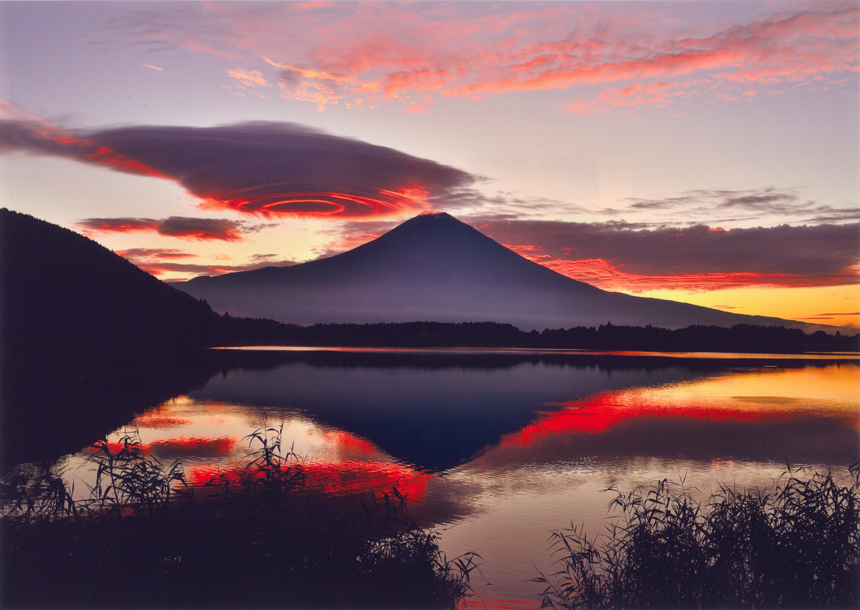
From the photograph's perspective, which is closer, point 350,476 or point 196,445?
point 350,476

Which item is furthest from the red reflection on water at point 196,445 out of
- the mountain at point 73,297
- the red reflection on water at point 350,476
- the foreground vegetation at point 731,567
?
the mountain at point 73,297

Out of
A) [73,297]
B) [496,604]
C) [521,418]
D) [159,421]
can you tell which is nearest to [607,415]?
[521,418]

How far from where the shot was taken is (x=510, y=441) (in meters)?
19.3

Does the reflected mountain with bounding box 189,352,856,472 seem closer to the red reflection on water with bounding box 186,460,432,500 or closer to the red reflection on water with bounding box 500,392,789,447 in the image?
the red reflection on water with bounding box 500,392,789,447

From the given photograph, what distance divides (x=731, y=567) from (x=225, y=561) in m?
6.94

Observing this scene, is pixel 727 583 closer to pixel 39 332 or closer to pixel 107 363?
pixel 107 363

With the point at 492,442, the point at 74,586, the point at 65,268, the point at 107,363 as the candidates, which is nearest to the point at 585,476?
the point at 492,442

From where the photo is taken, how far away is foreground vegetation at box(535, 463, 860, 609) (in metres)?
7.82

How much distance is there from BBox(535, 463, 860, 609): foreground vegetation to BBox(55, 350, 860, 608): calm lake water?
80 cm

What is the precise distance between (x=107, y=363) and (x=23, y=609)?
53.4m

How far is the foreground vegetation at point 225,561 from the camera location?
7.44m

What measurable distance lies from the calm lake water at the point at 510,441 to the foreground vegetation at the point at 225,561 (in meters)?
1.21

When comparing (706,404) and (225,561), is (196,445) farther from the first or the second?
(706,404)

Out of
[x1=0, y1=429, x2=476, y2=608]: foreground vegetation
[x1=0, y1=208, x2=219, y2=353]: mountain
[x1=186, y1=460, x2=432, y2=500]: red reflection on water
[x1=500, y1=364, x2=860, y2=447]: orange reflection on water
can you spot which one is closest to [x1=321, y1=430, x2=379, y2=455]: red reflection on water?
[x1=186, y1=460, x2=432, y2=500]: red reflection on water
